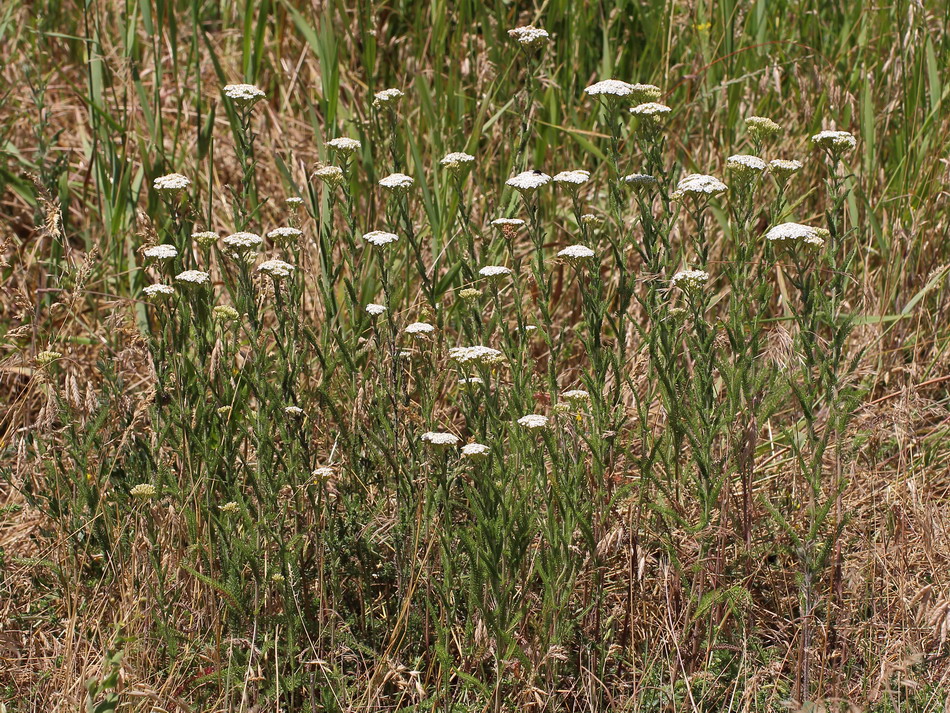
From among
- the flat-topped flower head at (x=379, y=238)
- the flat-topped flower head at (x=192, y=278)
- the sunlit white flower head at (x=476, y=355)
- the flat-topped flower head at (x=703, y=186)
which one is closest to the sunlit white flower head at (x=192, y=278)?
the flat-topped flower head at (x=192, y=278)

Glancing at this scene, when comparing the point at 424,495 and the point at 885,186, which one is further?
the point at 885,186

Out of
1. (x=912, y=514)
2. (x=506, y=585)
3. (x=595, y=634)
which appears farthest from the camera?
(x=912, y=514)

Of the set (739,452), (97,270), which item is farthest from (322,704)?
(97,270)

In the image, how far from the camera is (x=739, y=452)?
2.37 meters

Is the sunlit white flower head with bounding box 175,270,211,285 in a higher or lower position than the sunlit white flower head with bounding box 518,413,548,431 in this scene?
higher

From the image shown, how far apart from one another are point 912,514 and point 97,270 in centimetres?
278

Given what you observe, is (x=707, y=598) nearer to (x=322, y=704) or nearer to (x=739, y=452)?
(x=739, y=452)

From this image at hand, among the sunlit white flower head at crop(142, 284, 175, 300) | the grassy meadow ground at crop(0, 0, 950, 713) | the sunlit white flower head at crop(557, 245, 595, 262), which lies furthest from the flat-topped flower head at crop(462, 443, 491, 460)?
the sunlit white flower head at crop(142, 284, 175, 300)

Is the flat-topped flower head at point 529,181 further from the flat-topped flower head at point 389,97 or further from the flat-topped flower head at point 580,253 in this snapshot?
the flat-topped flower head at point 389,97

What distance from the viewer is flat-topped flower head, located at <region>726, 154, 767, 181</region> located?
7.79 feet

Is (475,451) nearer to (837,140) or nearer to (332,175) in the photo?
(332,175)

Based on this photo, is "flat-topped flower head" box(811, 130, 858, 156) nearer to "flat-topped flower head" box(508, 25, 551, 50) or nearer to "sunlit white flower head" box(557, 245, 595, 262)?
"sunlit white flower head" box(557, 245, 595, 262)

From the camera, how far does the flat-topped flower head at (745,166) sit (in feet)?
7.79

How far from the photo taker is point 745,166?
2396 millimetres
